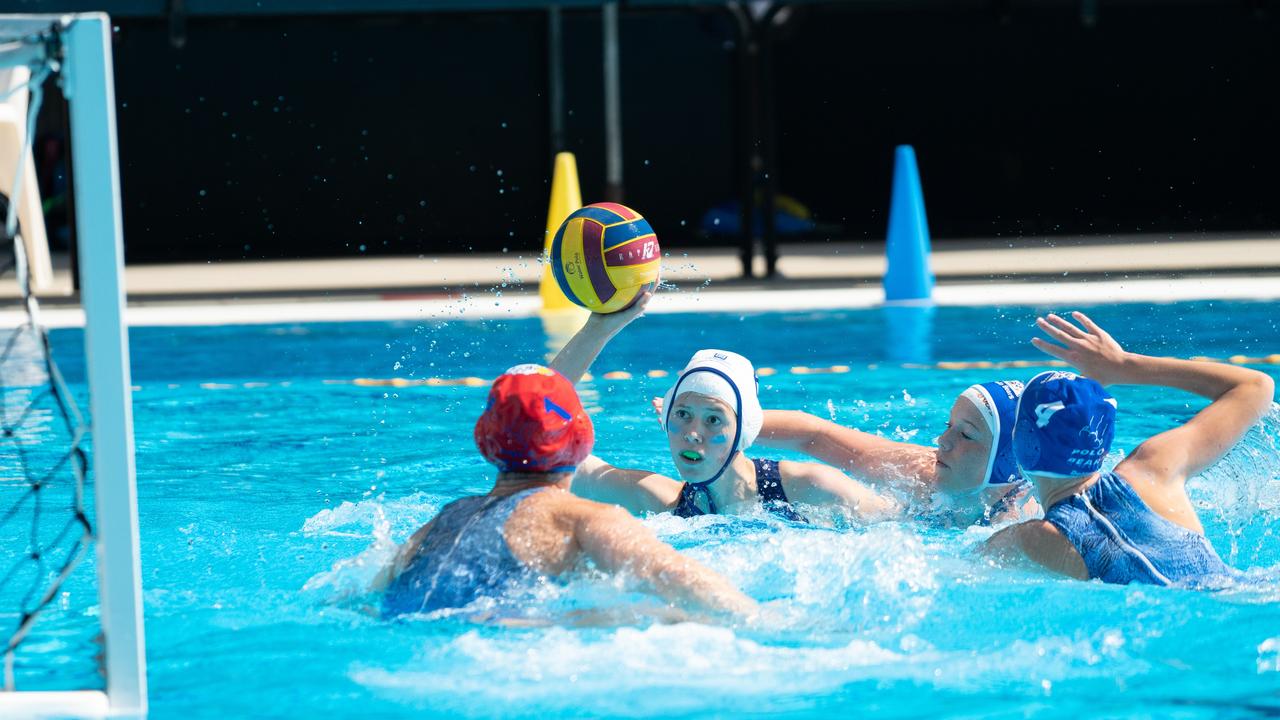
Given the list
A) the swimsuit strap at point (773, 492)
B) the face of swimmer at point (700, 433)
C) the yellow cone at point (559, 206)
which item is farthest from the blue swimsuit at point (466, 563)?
the yellow cone at point (559, 206)

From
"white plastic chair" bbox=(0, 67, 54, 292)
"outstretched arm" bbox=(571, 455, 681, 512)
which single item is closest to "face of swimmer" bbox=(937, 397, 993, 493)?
"outstretched arm" bbox=(571, 455, 681, 512)

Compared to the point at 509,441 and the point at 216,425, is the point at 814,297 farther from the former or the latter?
the point at 509,441

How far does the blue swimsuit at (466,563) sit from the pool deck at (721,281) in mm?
6532

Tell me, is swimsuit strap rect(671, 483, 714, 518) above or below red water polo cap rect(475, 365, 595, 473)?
below

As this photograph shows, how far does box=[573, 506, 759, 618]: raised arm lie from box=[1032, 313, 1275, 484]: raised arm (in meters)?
1.22

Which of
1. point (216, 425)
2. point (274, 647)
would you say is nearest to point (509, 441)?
point (274, 647)

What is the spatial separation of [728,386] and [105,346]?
6.90 ft

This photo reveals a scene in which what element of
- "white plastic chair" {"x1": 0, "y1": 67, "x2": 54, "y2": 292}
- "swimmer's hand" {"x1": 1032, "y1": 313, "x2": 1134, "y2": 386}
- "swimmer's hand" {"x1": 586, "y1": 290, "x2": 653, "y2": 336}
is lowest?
"swimmer's hand" {"x1": 1032, "y1": 313, "x2": 1134, "y2": 386}

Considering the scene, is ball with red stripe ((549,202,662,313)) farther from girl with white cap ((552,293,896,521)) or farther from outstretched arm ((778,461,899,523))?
outstretched arm ((778,461,899,523))

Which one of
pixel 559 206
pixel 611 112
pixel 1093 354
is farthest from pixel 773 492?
pixel 611 112

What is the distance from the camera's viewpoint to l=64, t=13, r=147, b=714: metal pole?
2.62 m

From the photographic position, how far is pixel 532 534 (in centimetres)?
334

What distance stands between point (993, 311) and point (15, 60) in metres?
7.58

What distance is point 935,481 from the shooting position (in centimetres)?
477
